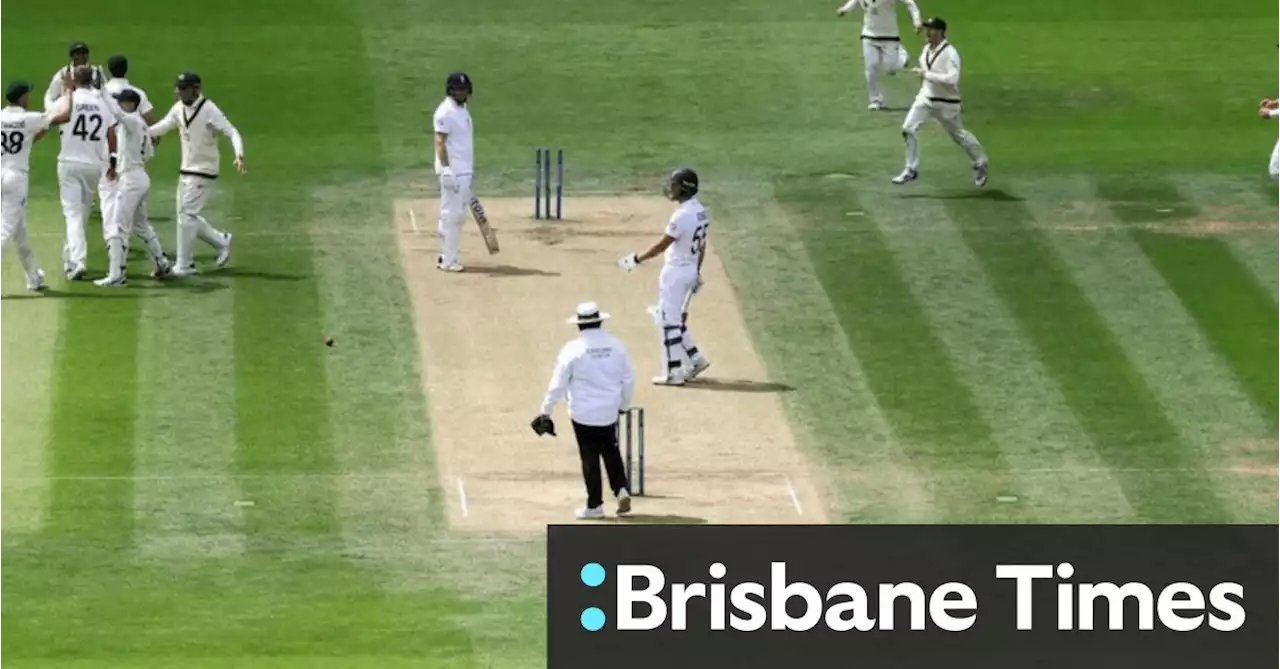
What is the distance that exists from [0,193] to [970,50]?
1729 cm

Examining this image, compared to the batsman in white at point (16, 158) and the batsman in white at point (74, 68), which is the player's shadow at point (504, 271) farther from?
the batsman in white at point (16, 158)

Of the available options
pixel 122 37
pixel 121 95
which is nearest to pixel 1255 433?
pixel 121 95

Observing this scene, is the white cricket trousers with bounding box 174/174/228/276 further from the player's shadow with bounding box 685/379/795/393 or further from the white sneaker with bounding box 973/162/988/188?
the white sneaker with bounding box 973/162/988/188

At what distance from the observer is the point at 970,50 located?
4606cm

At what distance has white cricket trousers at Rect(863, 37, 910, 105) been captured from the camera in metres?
42.3

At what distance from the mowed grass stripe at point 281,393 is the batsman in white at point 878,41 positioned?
8.71m

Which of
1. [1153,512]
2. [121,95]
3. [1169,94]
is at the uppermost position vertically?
[1169,94]

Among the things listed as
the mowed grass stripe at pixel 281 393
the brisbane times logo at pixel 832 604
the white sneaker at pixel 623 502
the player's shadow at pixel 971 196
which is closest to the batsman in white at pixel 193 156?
the mowed grass stripe at pixel 281 393

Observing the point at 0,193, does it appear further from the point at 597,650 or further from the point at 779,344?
the point at 597,650

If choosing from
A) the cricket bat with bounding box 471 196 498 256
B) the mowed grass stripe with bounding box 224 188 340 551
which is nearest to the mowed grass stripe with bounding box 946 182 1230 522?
the cricket bat with bounding box 471 196 498 256

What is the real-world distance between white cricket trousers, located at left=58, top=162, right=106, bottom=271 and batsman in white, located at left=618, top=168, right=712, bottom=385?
6.64 meters

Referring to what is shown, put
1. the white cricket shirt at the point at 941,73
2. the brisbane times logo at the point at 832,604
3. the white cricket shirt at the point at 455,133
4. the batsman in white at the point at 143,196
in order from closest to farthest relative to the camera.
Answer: the brisbane times logo at the point at 832,604 < the batsman in white at the point at 143,196 < the white cricket shirt at the point at 455,133 < the white cricket shirt at the point at 941,73

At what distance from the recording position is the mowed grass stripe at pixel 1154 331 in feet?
97.9

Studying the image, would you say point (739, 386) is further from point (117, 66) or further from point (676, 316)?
point (117, 66)
